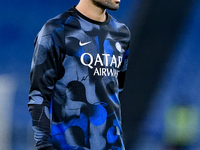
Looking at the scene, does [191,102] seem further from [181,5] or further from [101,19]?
[101,19]

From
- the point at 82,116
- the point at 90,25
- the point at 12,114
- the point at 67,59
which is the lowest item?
the point at 12,114

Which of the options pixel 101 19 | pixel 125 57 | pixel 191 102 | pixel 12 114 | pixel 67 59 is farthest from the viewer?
pixel 191 102

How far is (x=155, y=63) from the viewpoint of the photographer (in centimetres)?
372

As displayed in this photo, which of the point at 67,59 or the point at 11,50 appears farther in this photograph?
the point at 11,50

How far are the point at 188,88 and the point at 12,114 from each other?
62.2 inches

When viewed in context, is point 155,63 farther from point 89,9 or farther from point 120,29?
point 89,9

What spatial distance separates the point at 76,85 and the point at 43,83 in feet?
0.58

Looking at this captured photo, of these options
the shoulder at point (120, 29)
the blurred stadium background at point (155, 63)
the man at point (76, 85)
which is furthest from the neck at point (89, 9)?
the blurred stadium background at point (155, 63)

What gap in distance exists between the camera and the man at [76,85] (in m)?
2.02

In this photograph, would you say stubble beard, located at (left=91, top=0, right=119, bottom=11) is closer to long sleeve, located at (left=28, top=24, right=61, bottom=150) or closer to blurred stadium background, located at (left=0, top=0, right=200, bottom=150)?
long sleeve, located at (left=28, top=24, right=61, bottom=150)

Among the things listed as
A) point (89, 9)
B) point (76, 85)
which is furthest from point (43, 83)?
point (89, 9)

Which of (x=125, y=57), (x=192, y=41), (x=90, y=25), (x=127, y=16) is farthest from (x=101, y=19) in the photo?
(x=192, y=41)

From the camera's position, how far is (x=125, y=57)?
98.7 inches

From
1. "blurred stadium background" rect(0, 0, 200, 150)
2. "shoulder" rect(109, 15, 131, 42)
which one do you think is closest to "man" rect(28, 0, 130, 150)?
"shoulder" rect(109, 15, 131, 42)
